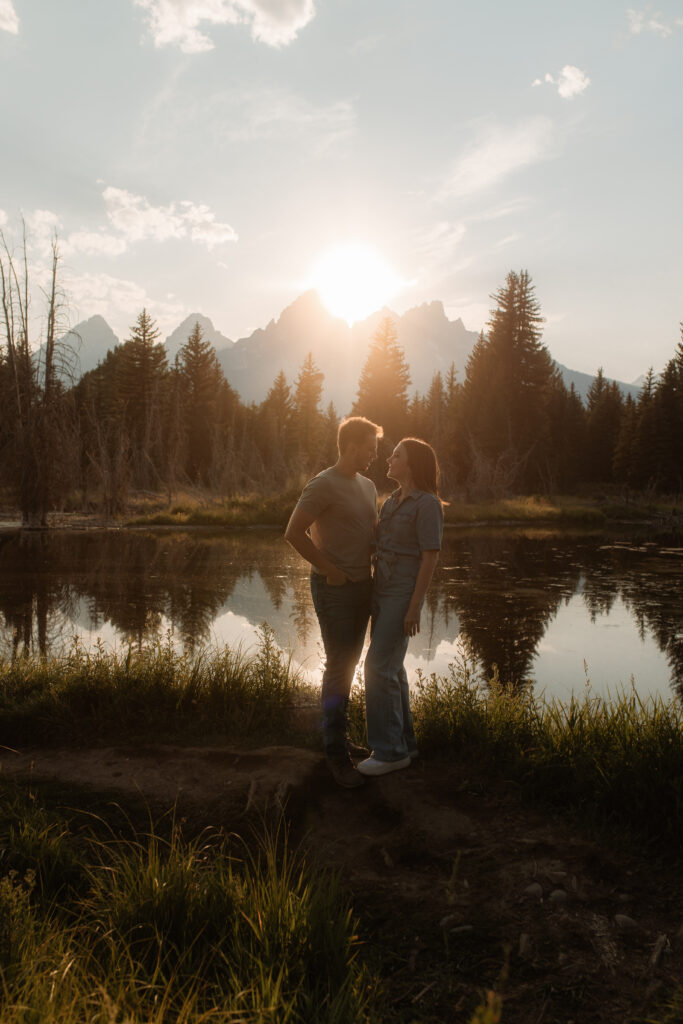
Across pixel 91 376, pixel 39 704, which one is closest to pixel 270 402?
pixel 91 376

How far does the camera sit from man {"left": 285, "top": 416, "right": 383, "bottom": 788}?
4.17 m

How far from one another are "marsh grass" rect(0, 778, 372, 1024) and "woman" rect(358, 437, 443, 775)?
1.52 m

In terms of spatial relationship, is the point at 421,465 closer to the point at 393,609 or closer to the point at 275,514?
the point at 393,609

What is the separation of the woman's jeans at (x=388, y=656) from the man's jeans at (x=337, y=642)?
0.43 feet

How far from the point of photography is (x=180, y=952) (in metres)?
2.44

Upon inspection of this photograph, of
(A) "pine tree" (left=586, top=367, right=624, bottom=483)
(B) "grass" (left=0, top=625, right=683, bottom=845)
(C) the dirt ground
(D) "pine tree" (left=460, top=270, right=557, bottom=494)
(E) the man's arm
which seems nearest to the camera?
(C) the dirt ground

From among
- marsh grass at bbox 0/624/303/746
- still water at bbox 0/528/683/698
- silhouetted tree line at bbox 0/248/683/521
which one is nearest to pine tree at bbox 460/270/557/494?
silhouetted tree line at bbox 0/248/683/521

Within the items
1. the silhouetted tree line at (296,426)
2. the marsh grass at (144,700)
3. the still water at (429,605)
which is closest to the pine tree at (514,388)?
the silhouetted tree line at (296,426)

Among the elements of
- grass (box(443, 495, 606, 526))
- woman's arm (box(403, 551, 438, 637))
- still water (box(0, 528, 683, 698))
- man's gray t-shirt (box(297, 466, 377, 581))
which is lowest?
still water (box(0, 528, 683, 698))

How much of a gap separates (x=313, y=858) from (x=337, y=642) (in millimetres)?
1303

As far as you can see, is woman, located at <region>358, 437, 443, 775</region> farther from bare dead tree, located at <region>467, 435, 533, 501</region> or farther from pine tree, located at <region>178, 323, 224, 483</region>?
pine tree, located at <region>178, 323, 224, 483</region>

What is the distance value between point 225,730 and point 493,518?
27936 millimetres

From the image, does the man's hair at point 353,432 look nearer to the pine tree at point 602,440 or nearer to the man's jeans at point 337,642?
the man's jeans at point 337,642

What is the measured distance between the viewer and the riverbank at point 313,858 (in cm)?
231
